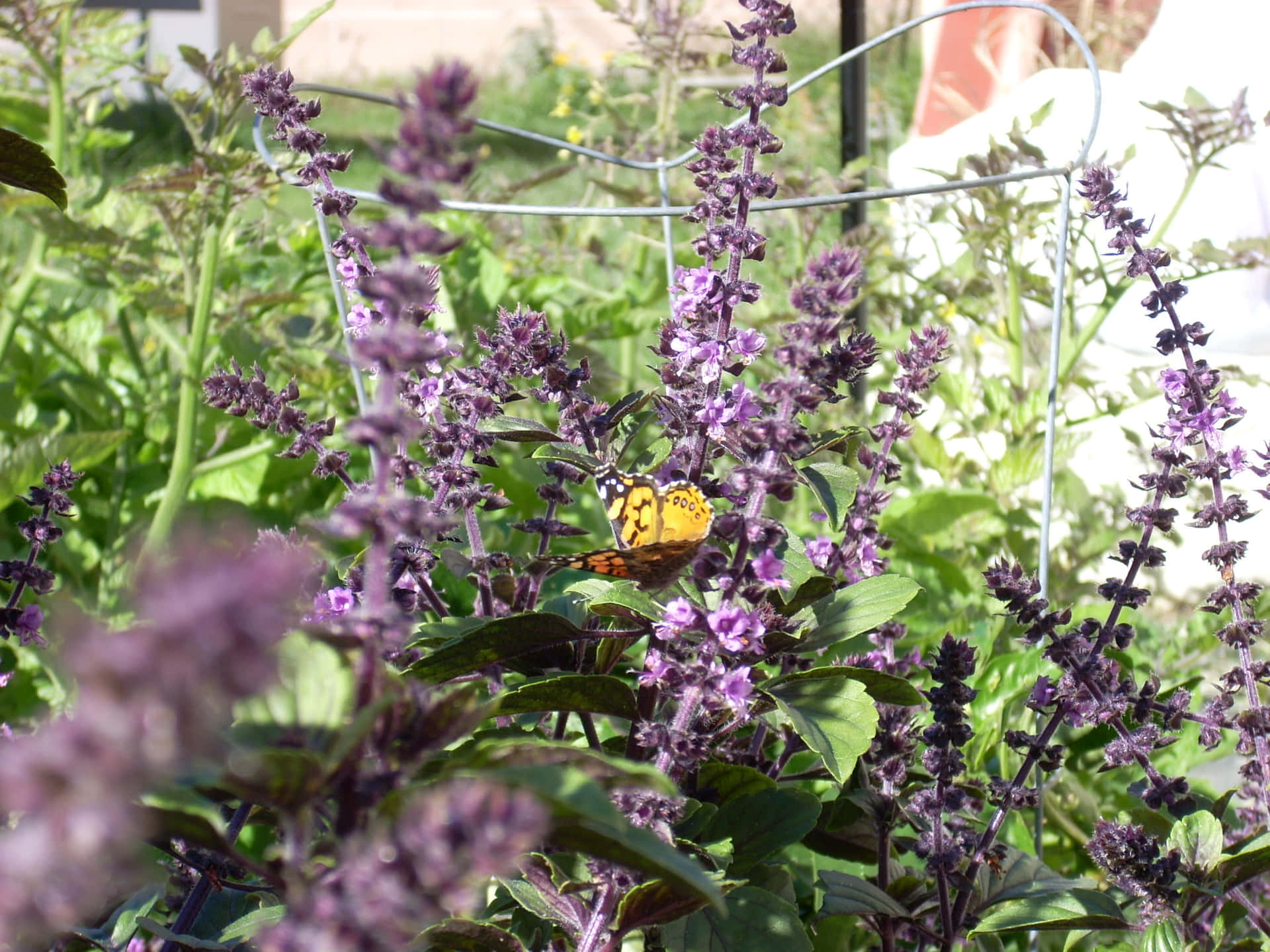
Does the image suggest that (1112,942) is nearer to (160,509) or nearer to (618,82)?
(160,509)

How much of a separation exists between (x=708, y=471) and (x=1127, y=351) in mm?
2375

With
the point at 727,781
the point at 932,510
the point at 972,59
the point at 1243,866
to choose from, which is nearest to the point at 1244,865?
the point at 1243,866

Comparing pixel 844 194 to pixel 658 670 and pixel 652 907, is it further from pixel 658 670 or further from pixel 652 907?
pixel 652 907

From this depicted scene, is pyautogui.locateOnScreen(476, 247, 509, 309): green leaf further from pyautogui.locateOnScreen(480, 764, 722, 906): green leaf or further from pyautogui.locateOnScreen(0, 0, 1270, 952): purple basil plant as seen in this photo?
pyautogui.locateOnScreen(480, 764, 722, 906): green leaf

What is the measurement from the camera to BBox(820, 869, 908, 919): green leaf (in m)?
0.91

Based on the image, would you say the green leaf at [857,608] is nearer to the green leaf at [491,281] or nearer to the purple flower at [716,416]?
the purple flower at [716,416]

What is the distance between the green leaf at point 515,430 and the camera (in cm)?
94

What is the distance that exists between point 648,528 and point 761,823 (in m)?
0.25

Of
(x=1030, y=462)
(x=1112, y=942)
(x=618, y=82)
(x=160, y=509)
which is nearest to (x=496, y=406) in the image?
(x=1112, y=942)

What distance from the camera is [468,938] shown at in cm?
78

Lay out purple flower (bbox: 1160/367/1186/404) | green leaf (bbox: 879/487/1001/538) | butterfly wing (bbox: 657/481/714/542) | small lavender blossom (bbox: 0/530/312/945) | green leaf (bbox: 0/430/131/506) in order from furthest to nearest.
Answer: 1. green leaf (bbox: 879/487/1001/538)
2. green leaf (bbox: 0/430/131/506)
3. purple flower (bbox: 1160/367/1186/404)
4. butterfly wing (bbox: 657/481/714/542)
5. small lavender blossom (bbox: 0/530/312/945)

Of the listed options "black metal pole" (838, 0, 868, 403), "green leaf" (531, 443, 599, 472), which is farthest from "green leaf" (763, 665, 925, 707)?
"black metal pole" (838, 0, 868, 403)

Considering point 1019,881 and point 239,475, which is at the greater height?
point 239,475

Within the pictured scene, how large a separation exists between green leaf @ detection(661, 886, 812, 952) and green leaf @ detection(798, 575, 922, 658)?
19 cm
